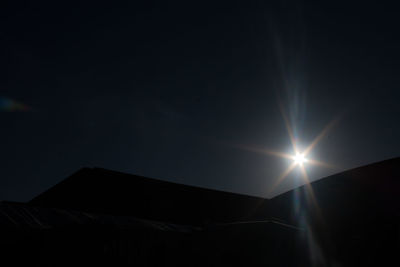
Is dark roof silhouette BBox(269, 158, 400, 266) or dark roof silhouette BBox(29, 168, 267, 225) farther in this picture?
dark roof silhouette BBox(29, 168, 267, 225)

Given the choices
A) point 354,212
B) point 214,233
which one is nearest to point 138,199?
point 354,212

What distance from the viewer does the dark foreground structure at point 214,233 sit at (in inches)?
227

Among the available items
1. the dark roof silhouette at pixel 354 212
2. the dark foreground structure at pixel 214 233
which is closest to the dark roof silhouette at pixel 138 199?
the dark foreground structure at pixel 214 233

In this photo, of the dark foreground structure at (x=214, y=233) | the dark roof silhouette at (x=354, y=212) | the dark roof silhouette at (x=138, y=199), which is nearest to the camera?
the dark foreground structure at (x=214, y=233)

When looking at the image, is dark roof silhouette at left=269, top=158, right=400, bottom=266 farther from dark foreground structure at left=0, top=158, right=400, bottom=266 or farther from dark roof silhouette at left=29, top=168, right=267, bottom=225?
dark roof silhouette at left=29, top=168, right=267, bottom=225

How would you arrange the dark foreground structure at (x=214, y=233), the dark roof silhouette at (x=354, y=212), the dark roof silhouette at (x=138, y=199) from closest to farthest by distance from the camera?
the dark foreground structure at (x=214, y=233) < the dark roof silhouette at (x=354, y=212) < the dark roof silhouette at (x=138, y=199)

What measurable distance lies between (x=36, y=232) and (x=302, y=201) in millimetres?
15002

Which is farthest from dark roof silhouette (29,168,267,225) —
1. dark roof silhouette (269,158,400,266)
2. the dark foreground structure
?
dark roof silhouette (269,158,400,266)

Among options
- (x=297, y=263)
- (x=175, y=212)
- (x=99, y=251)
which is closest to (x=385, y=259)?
(x=297, y=263)

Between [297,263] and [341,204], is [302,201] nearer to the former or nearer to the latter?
[341,204]

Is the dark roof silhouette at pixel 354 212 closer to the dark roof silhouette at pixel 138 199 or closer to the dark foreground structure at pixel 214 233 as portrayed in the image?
the dark foreground structure at pixel 214 233

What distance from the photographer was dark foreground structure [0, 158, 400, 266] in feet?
18.9

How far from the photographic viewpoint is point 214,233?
21.8ft

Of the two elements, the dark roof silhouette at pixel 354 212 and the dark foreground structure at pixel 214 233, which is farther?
the dark roof silhouette at pixel 354 212
